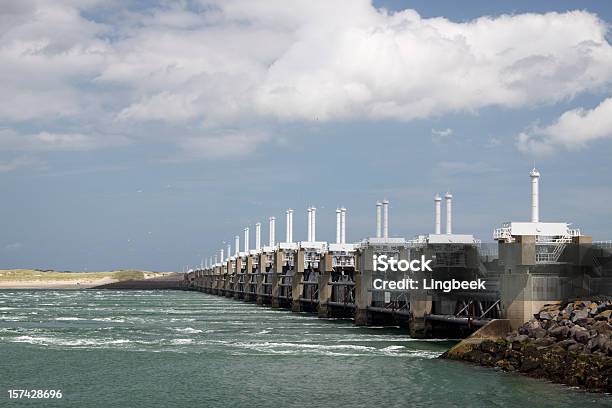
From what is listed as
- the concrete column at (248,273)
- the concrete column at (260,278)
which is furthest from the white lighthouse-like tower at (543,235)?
the concrete column at (248,273)

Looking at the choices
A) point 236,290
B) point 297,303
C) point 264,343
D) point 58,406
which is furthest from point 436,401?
point 236,290

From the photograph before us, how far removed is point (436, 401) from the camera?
40.1m

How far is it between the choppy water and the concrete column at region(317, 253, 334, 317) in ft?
71.6

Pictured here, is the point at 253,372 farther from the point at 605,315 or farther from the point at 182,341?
the point at 182,341

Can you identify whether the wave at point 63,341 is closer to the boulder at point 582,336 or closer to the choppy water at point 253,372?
the choppy water at point 253,372

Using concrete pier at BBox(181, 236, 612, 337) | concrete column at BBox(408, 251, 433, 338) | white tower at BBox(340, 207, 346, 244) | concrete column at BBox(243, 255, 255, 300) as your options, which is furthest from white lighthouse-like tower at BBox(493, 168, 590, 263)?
concrete column at BBox(243, 255, 255, 300)

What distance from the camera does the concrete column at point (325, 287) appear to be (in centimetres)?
10069

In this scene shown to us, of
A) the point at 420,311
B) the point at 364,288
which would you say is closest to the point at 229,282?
the point at 364,288

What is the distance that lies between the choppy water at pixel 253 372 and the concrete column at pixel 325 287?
860 inches

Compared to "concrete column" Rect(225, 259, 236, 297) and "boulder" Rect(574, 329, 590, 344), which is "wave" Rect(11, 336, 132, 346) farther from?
"concrete column" Rect(225, 259, 236, 297)

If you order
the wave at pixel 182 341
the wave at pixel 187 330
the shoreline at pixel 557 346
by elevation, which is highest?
the shoreline at pixel 557 346

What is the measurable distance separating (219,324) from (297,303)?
1066 inches

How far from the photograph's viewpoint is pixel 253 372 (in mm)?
49375

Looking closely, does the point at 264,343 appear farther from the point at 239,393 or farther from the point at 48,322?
the point at 48,322
